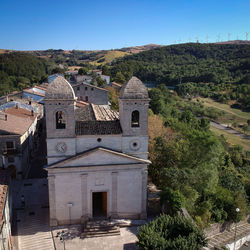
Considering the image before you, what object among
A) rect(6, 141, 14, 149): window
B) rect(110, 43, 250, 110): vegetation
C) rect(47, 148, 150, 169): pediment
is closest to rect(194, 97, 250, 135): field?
rect(110, 43, 250, 110): vegetation

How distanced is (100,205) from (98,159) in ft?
16.4

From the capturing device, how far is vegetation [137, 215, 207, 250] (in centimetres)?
1386

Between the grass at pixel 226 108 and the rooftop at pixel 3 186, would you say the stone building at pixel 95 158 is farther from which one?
the grass at pixel 226 108

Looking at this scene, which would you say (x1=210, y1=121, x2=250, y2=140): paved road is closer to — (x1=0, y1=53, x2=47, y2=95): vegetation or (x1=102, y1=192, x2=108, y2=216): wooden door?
(x1=102, y1=192, x2=108, y2=216): wooden door

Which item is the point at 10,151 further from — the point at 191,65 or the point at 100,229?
the point at 191,65

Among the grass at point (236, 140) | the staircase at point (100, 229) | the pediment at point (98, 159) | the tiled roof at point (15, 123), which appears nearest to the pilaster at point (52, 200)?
the pediment at point (98, 159)

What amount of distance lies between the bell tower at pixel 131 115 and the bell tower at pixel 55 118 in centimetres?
377

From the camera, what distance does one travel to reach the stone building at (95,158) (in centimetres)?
1855

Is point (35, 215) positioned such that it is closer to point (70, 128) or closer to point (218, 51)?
point (70, 128)

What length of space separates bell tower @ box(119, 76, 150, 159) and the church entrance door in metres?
4.35

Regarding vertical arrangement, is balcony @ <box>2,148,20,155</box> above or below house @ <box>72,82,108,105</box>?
below

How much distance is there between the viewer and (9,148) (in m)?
27.3

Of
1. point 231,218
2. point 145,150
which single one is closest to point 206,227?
point 231,218

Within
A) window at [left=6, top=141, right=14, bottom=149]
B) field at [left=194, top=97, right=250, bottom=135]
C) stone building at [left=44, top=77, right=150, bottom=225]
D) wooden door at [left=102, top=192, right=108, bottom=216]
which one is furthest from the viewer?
field at [left=194, top=97, right=250, bottom=135]
